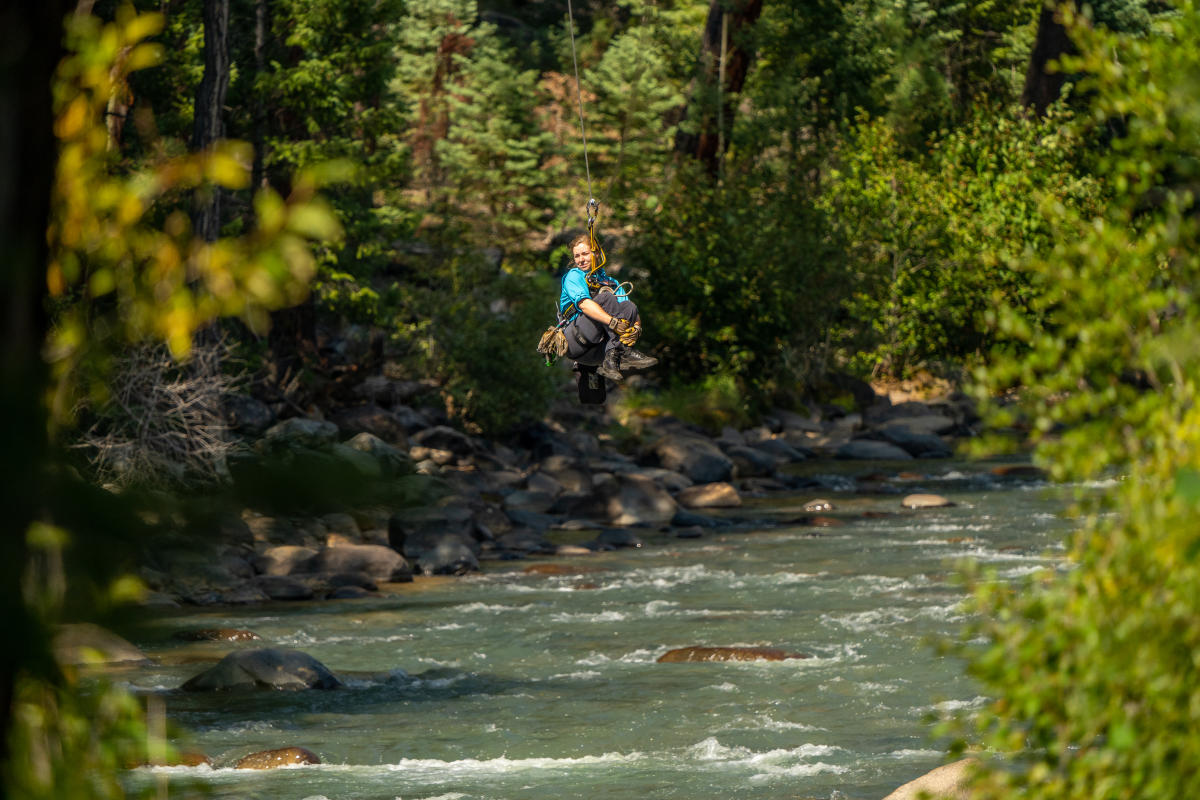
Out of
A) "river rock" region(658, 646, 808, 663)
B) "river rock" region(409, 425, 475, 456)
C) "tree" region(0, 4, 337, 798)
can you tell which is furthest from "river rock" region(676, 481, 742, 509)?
"tree" region(0, 4, 337, 798)

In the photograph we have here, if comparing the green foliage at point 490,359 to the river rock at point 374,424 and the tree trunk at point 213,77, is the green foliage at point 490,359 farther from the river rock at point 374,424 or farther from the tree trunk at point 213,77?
the tree trunk at point 213,77

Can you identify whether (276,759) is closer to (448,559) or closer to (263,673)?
(263,673)

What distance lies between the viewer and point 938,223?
35.1 metres

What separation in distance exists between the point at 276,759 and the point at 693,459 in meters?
16.8

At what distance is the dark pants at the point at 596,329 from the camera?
43.5 ft

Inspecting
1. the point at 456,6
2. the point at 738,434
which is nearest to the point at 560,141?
the point at 456,6

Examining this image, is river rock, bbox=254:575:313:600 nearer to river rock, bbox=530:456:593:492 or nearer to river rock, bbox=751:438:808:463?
river rock, bbox=530:456:593:492

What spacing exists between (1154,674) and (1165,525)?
0.35 m

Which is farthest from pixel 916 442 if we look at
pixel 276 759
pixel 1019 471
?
pixel 276 759

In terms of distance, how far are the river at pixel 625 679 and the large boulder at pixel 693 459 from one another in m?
5.50

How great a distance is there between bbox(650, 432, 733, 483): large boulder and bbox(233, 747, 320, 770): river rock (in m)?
16.4

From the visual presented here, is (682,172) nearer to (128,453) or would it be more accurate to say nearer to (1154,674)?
(128,453)

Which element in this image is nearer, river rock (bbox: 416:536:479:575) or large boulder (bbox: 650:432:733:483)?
river rock (bbox: 416:536:479:575)

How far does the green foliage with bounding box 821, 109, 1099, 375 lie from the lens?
34.4 metres
